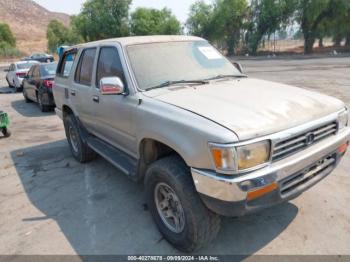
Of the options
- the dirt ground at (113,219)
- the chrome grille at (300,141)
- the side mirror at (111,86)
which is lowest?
the dirt ground at (113,219)

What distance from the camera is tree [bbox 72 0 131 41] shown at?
180 feet

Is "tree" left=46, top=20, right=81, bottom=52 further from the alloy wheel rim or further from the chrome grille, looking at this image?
the chrome grille

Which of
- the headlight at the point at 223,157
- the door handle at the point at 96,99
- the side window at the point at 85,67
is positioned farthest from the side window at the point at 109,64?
the headlight at the point at 223,157

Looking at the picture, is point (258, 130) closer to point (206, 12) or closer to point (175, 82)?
point (175, 82)

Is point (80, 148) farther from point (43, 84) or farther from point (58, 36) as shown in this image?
point (58, 36)

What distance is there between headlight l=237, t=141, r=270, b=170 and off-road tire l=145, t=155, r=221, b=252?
1.73 ft

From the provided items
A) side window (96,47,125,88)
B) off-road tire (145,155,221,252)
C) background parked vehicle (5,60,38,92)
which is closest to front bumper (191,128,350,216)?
off-road tire (145,155,221,252)

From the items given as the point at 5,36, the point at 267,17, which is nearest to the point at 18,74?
the point at 267,17

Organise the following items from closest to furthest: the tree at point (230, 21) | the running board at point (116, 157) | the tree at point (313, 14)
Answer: the running board at point (116, 157) < the tree at point (313, 14) < the tree at point (230, 21)

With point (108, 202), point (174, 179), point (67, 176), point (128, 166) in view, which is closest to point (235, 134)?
point (174, 179)

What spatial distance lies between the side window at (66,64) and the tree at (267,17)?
119ft

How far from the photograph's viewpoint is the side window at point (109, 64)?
12.0 ft

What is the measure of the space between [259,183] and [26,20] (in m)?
154

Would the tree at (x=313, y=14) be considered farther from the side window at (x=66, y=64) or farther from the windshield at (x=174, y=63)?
the windshield at (x=174, y=63)
